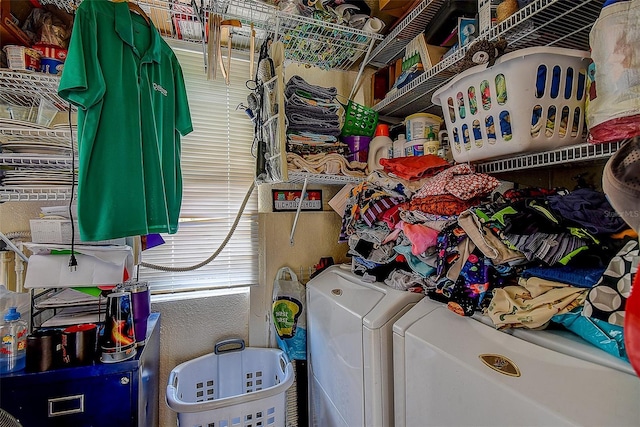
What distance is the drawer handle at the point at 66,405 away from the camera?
3.21 ft

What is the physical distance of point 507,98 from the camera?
0.88 metres

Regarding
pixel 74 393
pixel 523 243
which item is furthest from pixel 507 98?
pixel 74 393

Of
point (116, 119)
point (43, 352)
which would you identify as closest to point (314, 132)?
point (116, 119)

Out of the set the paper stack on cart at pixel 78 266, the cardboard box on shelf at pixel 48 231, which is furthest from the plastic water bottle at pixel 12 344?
the cardboard box on shelf at pixel 48 231

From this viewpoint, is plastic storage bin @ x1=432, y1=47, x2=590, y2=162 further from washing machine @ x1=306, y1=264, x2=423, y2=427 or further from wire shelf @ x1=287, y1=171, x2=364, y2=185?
wire shelf @ x1=287, y1=171, x2=364, y2=185

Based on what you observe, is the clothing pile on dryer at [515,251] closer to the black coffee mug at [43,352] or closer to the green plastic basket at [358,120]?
the green plastic basket at [358,120]

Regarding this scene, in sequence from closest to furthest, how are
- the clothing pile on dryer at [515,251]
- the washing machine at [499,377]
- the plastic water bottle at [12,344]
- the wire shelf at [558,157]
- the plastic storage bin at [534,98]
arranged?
the washing machine at [499,377] < the clothing pile on dryer at [515,251] < the wire shelf at [558,157] < the plastic storage bin at [534,98] < the plastic water bottle at [12,344]

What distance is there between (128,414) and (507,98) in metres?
1.58

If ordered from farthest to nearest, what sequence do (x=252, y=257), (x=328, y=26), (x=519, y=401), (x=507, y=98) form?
(x=252, y=257) < (x=328, y=26) < (x=507, y=98) < (x=519, y=401)

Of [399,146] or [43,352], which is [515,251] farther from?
[43,352]

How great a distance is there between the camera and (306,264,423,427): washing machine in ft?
3.26

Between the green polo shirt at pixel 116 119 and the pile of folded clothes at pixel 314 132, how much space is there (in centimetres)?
58

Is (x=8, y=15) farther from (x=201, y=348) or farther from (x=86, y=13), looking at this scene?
(x=201, y=348)

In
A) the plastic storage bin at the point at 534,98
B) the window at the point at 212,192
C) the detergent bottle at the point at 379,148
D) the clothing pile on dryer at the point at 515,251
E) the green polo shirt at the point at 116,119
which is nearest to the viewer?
the clothing pile on dryer at the point at 515,251
